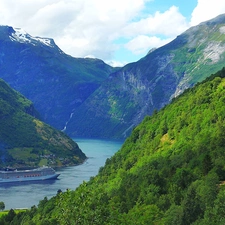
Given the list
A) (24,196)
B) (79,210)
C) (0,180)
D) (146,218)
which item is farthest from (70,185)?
(79,210)

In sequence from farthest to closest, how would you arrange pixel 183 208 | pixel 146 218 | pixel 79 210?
1. pixel 146 218
2. pixel 183 208
3. pixel 79 210

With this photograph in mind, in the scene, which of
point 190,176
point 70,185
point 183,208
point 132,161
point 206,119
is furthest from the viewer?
point 70,185

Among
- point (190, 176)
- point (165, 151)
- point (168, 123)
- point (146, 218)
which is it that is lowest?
point (146, 218)

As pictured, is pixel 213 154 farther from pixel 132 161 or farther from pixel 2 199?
pixel 2 199

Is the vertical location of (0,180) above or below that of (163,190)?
above

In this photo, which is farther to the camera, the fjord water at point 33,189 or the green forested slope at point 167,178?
the fjord water at point 33,189

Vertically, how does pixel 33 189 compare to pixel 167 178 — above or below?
above

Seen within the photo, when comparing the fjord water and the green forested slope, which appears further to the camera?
the fjord water

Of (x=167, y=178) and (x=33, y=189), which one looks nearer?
(x=167, y=178)
